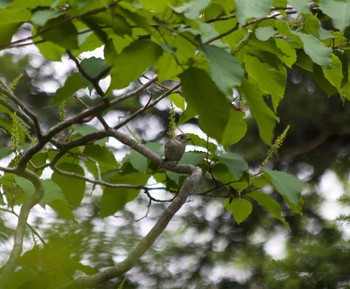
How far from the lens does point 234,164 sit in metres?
2.05

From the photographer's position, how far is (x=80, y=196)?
2309mm

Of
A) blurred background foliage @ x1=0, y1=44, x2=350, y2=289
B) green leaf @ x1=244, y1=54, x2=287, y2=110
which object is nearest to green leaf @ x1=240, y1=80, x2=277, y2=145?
green leaf @ x1=244, y1=54, x2=287, y2=110

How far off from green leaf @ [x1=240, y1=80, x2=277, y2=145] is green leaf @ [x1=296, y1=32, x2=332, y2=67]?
21 cm

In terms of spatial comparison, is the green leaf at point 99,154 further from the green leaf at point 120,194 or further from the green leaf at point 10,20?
the green leaf at point 10,20

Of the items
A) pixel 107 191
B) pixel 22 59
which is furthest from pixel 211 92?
pixel 22 59

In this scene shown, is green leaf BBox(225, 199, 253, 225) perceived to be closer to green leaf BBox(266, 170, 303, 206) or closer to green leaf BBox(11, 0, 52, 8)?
green leaf BBox(266, 170, 303, 206)

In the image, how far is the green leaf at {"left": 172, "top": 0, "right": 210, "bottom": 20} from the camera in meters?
1.40

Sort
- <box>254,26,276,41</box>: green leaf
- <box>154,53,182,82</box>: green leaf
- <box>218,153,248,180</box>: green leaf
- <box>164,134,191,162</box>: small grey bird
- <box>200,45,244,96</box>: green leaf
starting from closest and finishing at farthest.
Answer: <box>200,45,244,96</box>: green leaf, <box>154,53,182,82</box>: green leaf, <box>254,26,276,41</box>: green leaf, <box>218,153,248,180</box>: green leaf, <box>164,134,191,162</box>: small grey bird

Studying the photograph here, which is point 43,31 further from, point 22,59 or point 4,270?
point 22,59

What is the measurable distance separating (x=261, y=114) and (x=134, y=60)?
235 mm

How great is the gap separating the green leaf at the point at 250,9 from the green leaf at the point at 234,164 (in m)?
0.60

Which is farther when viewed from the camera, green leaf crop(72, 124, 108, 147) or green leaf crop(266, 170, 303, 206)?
green leaf crop(72, 124, 108, 147)

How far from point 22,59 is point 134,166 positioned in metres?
1.42

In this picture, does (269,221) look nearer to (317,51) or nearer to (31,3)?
(317,51)
